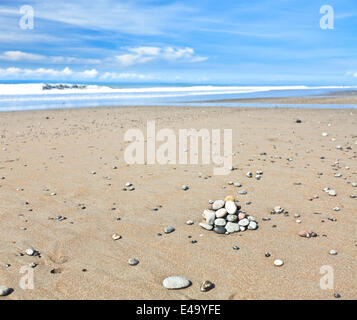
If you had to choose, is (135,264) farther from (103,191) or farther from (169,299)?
(103,191)

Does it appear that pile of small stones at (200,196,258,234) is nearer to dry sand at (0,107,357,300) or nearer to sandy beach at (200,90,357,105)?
dry sand at (0,107,357,300)

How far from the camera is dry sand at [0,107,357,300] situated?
3.80m

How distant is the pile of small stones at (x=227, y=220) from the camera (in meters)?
5.04

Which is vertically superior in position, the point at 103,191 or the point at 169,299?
the point at 103,191

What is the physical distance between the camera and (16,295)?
3.57 metres

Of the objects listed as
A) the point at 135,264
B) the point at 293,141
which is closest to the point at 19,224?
the point at 135,264

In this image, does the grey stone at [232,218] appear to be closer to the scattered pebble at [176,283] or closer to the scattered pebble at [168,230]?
the scattered pebble at [168,230]

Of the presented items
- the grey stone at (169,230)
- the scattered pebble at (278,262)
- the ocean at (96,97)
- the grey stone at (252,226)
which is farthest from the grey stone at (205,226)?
the ocean at (96,97)

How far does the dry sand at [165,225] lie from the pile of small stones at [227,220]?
148mm

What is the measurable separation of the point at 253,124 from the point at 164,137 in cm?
474

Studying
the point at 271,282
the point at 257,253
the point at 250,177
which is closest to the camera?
the point at 271,282

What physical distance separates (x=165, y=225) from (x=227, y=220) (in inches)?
36.9

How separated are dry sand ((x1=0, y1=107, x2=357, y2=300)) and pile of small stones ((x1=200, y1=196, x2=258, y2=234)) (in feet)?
0.49
